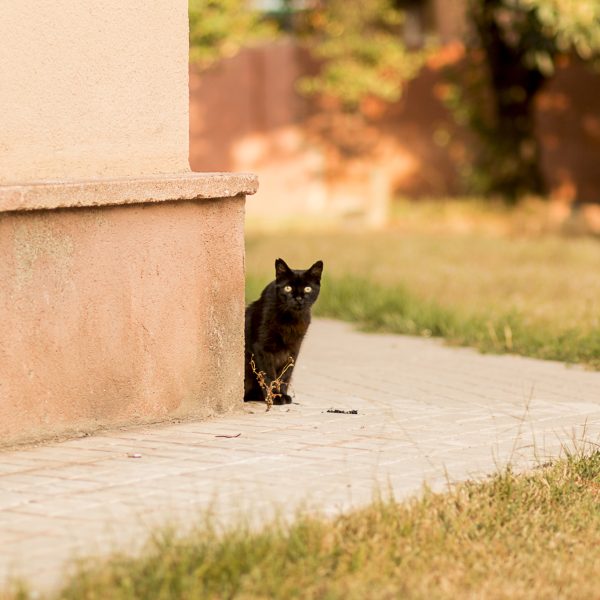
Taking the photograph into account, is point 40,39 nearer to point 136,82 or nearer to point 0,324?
point 136,82

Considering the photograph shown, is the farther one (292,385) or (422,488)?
(292,385)

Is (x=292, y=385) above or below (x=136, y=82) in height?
below

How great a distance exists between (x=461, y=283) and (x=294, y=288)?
18.5 ft

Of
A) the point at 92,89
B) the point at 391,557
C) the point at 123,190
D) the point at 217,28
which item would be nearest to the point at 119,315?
the point at 123,190

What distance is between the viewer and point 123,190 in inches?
249

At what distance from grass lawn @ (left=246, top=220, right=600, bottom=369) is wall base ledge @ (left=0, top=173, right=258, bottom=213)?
3218 millimetres

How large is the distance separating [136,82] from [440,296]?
589 cm

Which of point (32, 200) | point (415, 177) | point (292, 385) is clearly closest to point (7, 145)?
point (32, 200)

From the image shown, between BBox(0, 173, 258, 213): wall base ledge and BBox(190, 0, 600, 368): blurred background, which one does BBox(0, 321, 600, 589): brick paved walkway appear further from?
BBox(190, 0, 600, 368): blurred background

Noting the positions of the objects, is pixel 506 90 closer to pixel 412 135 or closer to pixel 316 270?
pixel 412 135

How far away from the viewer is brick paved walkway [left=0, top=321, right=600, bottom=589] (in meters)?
4.91

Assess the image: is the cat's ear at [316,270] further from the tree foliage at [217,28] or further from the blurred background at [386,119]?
the blurred background at [386,119]

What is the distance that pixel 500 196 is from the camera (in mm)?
19469

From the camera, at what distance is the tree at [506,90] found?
55.9 feet
